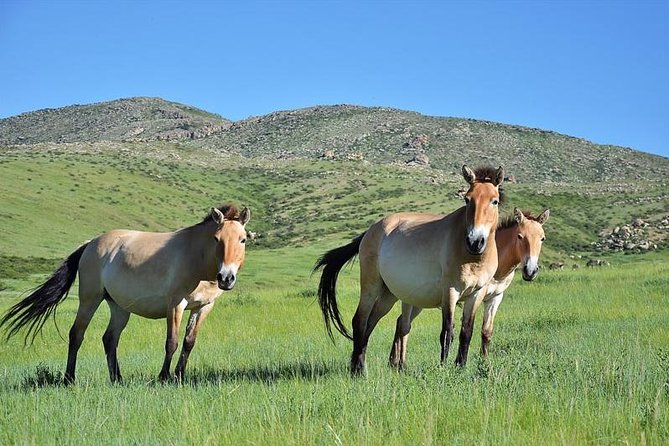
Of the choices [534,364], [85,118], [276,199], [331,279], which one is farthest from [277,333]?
[85,118]

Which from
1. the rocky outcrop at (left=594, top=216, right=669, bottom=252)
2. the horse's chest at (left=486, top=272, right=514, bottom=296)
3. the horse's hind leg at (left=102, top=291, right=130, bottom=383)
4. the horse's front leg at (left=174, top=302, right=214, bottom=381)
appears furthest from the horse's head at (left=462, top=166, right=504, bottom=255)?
the rocky outcrop at (left=594, top=216, right=669, bottom=252)

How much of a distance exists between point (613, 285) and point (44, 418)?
706 inches

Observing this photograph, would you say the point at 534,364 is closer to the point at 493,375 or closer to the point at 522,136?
the point at 493,375

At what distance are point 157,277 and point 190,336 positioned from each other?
1.02 metres

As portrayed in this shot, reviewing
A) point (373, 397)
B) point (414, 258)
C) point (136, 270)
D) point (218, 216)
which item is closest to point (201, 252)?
point (218, 216)

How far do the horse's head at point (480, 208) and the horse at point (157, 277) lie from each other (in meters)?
3.16

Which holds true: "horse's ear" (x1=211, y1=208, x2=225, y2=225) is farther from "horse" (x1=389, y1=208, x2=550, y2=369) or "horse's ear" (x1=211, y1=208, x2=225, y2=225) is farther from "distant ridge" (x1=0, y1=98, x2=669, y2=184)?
"distant ridge" (x1=0, y1=98, x2=669, y2=184)

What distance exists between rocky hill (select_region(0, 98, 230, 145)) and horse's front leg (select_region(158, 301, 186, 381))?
5147 inches

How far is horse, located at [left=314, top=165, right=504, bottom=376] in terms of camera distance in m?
8.26

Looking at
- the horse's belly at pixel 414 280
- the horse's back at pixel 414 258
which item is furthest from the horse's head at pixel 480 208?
the horse's belly at pixel 414 280

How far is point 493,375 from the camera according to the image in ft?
22.0

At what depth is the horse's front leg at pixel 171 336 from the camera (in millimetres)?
8859

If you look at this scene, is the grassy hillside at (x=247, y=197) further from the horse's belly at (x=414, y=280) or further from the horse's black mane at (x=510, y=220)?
the horse's belly at (x=414, y=280)

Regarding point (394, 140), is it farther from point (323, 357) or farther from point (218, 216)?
point (218, 216)
